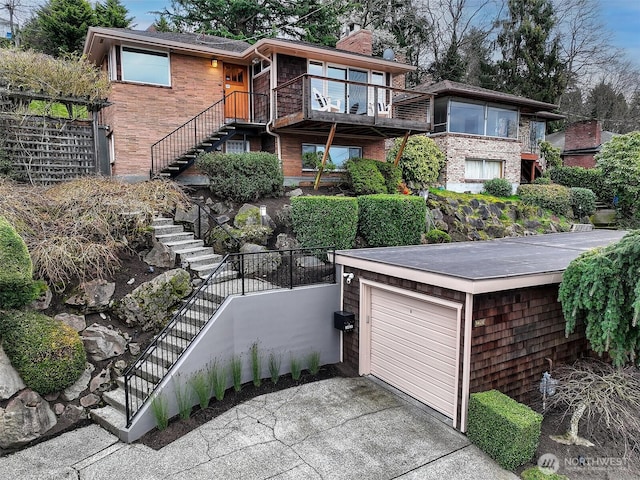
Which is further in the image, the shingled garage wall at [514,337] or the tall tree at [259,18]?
the tall tree at [259,18]

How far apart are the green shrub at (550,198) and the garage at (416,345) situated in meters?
14.9

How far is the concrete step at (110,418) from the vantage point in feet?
20.4

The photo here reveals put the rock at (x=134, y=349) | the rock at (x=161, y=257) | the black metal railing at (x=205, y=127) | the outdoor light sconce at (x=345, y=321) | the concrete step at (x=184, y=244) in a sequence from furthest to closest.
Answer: the black metal railing at (x=205, y=127) → the concrete step at (x=184, y=244) → the rock at (x=161, y=257) → the outdoor light sconce at (x=345, y=321) → the rock at (x=134, y=349)

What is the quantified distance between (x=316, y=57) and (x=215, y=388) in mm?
12201

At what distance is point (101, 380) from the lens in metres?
7.03

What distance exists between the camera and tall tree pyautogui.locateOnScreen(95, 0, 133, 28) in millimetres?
21530

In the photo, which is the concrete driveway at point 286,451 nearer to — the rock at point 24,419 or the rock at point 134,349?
the rock at point 24,419

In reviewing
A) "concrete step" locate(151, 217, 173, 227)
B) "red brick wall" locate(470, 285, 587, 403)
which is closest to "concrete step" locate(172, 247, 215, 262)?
"concrete step" locate(151, 217, 173, 227)

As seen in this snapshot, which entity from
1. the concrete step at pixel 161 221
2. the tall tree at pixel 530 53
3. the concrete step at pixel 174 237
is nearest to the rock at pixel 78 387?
the concrete step at pixel 174 237

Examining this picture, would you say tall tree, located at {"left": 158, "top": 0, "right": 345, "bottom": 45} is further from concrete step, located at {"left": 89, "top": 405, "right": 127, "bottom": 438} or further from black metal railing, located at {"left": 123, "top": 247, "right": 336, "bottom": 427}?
concrete step, located at {"left": 89, "top": 405, "right": 127, "bottom": 438}

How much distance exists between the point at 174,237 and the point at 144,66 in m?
7.39

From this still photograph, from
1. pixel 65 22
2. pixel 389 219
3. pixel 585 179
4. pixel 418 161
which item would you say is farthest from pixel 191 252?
pixel 585 179

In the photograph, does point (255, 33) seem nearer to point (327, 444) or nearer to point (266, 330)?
point (266, 330)

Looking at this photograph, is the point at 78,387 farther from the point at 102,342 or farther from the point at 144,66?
the point at 144,66
